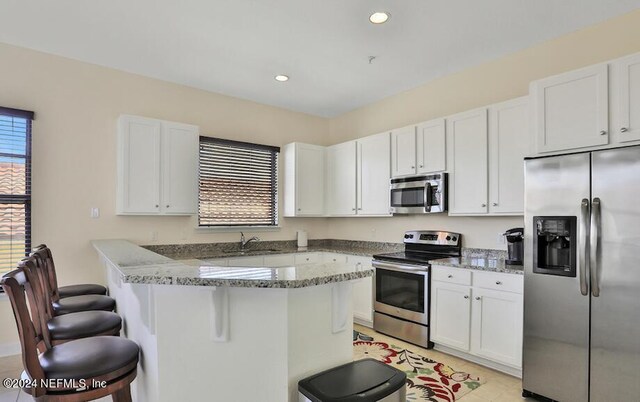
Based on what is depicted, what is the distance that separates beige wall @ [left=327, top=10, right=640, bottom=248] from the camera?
A: 294 centimetres

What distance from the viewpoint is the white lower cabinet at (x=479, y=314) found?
288cm

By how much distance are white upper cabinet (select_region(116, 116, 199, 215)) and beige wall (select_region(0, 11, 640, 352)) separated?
0.90 ft

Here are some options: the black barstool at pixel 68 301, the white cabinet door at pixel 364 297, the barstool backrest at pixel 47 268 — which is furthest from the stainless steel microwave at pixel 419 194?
the barstool backrest at pixel 47 268

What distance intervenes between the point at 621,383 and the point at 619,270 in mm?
709

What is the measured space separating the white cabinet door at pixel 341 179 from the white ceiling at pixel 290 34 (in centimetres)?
106

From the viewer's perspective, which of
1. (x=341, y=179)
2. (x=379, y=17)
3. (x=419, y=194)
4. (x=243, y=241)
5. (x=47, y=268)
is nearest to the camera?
(x=47, y=268)

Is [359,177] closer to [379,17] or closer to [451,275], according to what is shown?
[451,275]

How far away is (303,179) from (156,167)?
197 cm

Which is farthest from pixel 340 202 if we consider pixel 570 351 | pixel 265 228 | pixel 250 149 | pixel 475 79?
pixel 570 351

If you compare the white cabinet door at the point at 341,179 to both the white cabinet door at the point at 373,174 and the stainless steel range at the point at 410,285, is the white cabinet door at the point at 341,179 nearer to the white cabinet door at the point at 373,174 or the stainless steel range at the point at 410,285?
the white cabinet door at the point at 373,174

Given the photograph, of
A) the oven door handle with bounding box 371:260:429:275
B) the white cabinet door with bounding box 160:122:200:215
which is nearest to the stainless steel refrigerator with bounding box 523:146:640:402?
the oven door handle with bounding box 371:260:429:275

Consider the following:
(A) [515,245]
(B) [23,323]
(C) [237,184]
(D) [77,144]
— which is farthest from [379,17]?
(D) [77,144]

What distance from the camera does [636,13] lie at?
9.07 ft

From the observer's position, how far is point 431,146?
3.90 m
